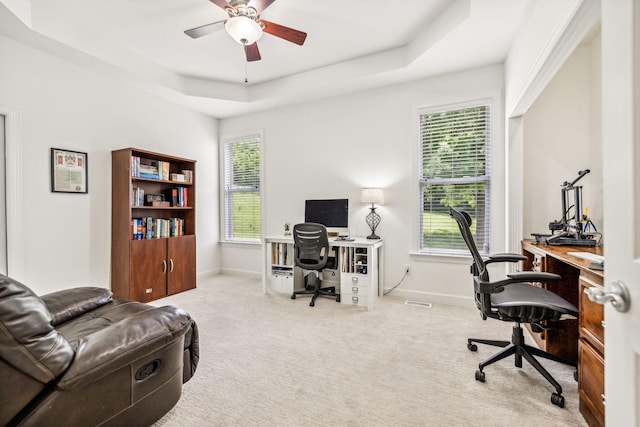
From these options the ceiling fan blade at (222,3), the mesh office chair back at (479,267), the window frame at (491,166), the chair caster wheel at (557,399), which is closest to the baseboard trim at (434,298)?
the window frame at (491,166)

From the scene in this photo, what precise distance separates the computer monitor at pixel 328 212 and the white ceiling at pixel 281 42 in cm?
149

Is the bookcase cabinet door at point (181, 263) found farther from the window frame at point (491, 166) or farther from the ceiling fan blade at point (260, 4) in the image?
the window frame at point (491, 166)

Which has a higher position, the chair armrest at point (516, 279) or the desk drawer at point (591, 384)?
the chair armrest at point (516, 279)

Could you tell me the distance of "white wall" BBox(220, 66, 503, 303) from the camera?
135 inches

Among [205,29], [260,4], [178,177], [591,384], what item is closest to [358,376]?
[591,384]

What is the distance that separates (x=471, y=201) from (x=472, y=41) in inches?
65.0

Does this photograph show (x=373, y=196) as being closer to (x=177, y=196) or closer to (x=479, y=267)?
(x=479, y=267)

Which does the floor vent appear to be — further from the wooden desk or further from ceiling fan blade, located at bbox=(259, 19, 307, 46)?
ceiling fan blade, located at bbox=(259, 19, 307, 46)

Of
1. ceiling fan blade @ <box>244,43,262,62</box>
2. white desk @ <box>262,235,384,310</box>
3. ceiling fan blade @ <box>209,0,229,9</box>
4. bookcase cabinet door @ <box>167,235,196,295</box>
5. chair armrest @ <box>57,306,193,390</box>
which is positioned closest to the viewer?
chair armrest @ <box>57,306,193,390</box>

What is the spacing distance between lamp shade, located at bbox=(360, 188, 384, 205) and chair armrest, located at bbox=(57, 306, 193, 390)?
2547 millimetres

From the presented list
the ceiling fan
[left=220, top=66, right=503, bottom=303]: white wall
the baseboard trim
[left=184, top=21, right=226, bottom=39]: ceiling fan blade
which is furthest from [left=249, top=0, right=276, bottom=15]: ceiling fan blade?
the baseboard trim

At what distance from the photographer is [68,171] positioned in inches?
123

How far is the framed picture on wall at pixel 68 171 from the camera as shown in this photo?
3.01 metres

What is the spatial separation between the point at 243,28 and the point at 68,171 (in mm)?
2451
